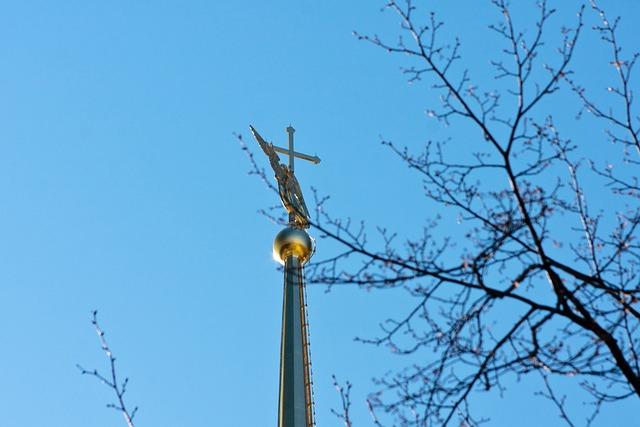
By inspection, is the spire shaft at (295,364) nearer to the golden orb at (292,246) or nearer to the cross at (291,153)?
the golden orb at (292,246)

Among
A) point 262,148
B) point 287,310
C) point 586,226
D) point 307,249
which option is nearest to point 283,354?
point 287,310

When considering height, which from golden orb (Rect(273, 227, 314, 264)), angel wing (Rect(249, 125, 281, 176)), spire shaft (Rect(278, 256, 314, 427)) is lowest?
spire shaft (Rect(278, 256, 314, 427))

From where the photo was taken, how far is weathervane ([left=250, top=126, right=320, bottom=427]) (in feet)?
62.2

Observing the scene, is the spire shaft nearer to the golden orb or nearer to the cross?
the golden orb

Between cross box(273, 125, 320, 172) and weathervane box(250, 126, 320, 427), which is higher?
cross box(273, 125, 320, 172)

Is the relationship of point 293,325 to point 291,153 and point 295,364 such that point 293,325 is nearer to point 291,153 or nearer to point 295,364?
point 295,364

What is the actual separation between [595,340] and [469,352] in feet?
2.59

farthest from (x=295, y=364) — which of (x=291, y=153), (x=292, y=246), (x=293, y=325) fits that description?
(x=291, y=153)

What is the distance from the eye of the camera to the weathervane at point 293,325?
19.0m

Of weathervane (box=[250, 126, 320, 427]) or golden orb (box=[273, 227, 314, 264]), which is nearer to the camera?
weathervane (box=[250, 126, 320, 427])

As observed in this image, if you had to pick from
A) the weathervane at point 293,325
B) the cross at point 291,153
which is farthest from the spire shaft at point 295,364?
the cross at point 291,153

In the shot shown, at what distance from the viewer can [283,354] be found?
68.0 feet

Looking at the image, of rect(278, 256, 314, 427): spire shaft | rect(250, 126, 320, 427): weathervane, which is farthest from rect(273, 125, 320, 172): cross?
rect(278, 256, 314, 427): spire shaft

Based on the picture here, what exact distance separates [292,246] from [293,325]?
227cm
